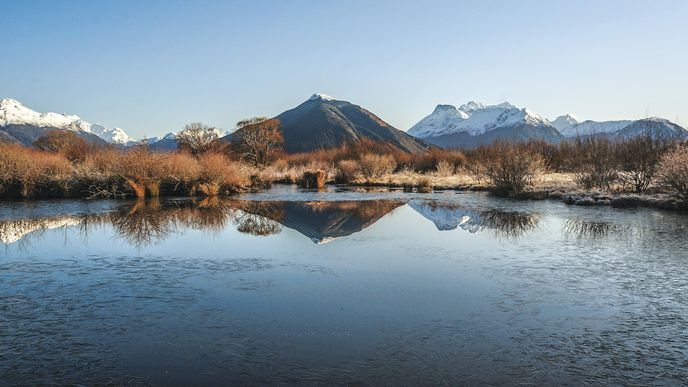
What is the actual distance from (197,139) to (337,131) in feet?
317

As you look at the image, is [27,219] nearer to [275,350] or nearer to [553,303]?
[275,350]

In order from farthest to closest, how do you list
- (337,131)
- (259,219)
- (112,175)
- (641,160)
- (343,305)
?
(337,131)
(112,175)
(641,160)
(259,219)
(343,305)

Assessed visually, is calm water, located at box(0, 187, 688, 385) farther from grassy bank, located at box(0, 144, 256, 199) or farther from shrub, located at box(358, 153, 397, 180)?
shrub, located at box(358, 153, 397, 180)

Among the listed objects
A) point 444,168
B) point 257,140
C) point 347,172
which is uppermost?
point 257,140

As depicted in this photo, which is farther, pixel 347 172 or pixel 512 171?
pixel 347 172

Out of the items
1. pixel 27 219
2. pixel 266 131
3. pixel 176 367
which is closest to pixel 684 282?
pixel 176 367

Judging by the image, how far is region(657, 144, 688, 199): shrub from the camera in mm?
21500

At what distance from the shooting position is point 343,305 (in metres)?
8.02

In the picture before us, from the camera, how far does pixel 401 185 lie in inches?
1642

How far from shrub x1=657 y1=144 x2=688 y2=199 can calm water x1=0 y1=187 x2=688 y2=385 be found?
7.16m

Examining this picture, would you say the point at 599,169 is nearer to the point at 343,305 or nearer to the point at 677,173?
the point at 677,173

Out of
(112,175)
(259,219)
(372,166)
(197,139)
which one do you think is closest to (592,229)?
(259,219)

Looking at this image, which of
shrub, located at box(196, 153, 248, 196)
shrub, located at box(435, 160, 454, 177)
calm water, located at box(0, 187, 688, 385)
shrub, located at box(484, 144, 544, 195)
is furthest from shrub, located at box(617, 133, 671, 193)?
shrub, located at box(196, 153, 248, 196)

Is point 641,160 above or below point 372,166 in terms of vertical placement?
below
